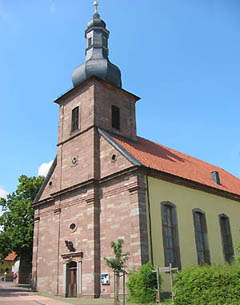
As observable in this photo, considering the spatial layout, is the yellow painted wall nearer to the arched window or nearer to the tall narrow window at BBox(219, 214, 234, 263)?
the tall narrow window at BBox(219, 214, 234, 263)

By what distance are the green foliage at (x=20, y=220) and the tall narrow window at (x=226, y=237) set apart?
1668cm

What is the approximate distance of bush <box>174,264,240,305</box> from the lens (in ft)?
38.6

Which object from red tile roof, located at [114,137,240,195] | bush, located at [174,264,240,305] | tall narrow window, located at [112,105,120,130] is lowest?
bush, located at [174,264,240,305]

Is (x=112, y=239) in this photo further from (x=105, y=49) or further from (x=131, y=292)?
(x=105, y=49)

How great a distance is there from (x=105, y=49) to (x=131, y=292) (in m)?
18.6

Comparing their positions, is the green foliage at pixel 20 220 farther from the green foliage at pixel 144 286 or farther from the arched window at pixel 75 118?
the green foliage at pixel 144 286

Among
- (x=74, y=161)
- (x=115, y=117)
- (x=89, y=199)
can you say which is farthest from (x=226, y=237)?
(x=74, y=161)

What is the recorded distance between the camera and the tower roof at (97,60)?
25.2m

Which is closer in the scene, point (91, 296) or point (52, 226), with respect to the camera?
point (91, 296)

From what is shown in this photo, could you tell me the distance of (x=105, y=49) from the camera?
88.3 feet

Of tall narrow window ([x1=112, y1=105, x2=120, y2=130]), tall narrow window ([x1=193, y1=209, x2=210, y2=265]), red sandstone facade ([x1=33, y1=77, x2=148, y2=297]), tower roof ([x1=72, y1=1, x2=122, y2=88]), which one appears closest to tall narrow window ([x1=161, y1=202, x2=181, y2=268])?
red sandstone facade ([x1=33, y1=77, x2=148, y2=297])

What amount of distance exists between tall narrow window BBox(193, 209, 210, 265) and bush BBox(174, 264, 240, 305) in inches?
290

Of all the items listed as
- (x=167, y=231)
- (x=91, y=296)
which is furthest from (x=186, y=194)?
(x=91, y=296)

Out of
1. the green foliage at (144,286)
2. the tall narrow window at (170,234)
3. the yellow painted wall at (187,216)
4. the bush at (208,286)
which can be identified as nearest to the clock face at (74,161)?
the yellow painted wall at (187,216)
